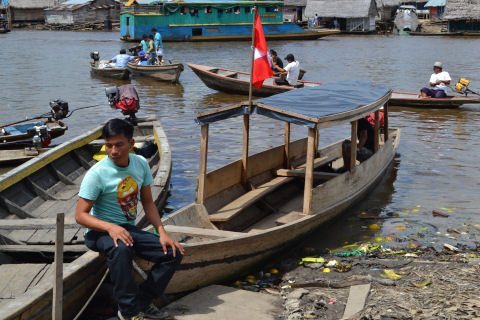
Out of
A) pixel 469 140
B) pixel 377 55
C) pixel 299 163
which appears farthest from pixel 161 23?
pixel 299 163

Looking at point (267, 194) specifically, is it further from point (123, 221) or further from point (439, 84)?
point (439, 84)

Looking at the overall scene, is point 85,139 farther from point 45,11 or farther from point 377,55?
point 45,11

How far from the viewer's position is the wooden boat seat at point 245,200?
23.6ft

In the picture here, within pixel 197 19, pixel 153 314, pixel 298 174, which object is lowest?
pixel 153 314

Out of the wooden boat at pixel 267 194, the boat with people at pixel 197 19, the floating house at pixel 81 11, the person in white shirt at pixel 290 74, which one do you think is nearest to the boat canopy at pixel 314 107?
the wooden boat at pixel 267 194

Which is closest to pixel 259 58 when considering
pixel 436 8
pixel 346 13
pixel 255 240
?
pixel 255 240

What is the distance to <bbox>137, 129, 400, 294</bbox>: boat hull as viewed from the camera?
5543 mm

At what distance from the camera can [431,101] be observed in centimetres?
1766

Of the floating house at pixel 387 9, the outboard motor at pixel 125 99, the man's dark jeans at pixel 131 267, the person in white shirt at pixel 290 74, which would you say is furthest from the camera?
the floating house at pixel 387 9

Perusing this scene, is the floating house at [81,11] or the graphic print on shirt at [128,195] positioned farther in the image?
the floating house at [81,11]

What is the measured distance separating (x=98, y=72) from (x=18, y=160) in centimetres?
1458

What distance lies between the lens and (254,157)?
8727mm

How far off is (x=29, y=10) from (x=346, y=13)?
3745 cm

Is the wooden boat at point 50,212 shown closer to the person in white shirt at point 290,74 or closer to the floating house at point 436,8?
the person in white shirt at point 290,74
